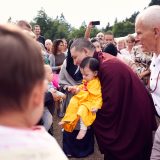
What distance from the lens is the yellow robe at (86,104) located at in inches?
144

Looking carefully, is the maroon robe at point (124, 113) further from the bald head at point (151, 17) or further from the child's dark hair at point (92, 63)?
the bald head at point (151, 17)

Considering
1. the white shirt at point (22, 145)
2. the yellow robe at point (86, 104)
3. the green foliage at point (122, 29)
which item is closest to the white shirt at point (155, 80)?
the yellow robe at point (86, 104)

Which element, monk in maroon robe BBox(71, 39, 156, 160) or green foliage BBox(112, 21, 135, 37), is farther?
green foliage BBox(112, 21, 135, 37)

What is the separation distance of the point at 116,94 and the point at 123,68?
0.26 m

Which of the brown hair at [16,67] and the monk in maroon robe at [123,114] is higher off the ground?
the brown hair at [16,67]

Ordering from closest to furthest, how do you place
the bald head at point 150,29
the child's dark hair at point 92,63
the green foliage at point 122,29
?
the bald head at point 150,29 → the child's dark hair at point 92,63 → the green foliage at point 122,29

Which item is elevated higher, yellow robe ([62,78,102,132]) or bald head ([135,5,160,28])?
bald head ([135,5,160,28])

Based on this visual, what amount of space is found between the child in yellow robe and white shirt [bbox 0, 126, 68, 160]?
2600 millimetres

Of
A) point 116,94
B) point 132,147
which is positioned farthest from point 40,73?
point 132,147

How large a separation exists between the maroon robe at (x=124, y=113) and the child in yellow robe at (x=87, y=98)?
69mm

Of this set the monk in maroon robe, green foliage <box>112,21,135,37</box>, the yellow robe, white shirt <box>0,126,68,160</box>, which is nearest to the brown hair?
white shirt <box>0,126,68,160</box>

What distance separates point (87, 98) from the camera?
3.83m

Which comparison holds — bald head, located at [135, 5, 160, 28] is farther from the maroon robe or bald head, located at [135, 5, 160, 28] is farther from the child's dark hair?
the child's dark hair

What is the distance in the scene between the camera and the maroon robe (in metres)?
3.50
